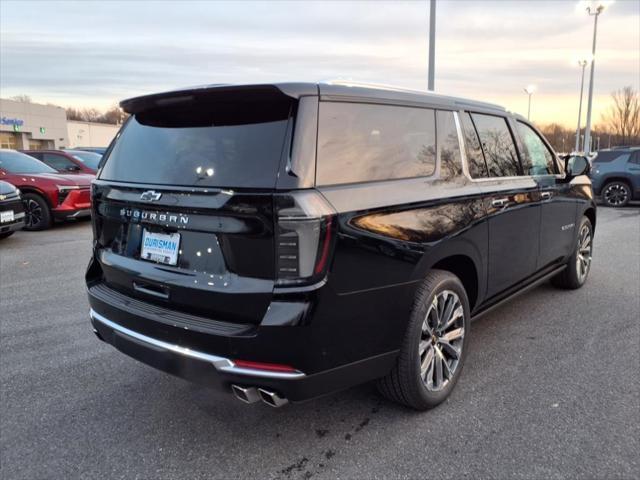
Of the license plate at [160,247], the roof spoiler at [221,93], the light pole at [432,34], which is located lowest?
the license plate at [160,247]

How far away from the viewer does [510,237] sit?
3.67 m

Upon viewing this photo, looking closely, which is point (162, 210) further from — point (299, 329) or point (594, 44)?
point (594, 44)

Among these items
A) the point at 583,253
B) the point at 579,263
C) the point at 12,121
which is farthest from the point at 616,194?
the point at 12,121

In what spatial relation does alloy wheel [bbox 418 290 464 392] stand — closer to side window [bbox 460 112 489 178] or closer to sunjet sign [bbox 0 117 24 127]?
side window [bbox 460 112 489 178]

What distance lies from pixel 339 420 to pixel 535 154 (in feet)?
9.58

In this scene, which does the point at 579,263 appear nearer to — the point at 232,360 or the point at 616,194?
the point at 232,360

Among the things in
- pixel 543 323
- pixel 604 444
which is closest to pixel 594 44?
pixel 543 323

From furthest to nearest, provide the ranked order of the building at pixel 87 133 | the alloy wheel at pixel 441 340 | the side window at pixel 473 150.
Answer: the building at pixel 87 133, the side window at pixel 473 150, the alloy wheel at pixel 441 340

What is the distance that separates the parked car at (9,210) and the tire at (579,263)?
797 cm

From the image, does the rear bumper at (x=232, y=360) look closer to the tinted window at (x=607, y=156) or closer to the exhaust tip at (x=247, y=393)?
the exhaust tip at (x=247, y=393)

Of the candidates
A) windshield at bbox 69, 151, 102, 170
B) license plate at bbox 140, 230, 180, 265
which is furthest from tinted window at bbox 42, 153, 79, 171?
license plate at bbox 140, 230, 180, 265

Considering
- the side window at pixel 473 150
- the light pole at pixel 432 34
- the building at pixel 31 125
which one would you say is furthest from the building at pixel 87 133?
the side window at pixel 473 150

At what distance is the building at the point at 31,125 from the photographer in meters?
56.4

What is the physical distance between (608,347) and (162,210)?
11.4 feet
